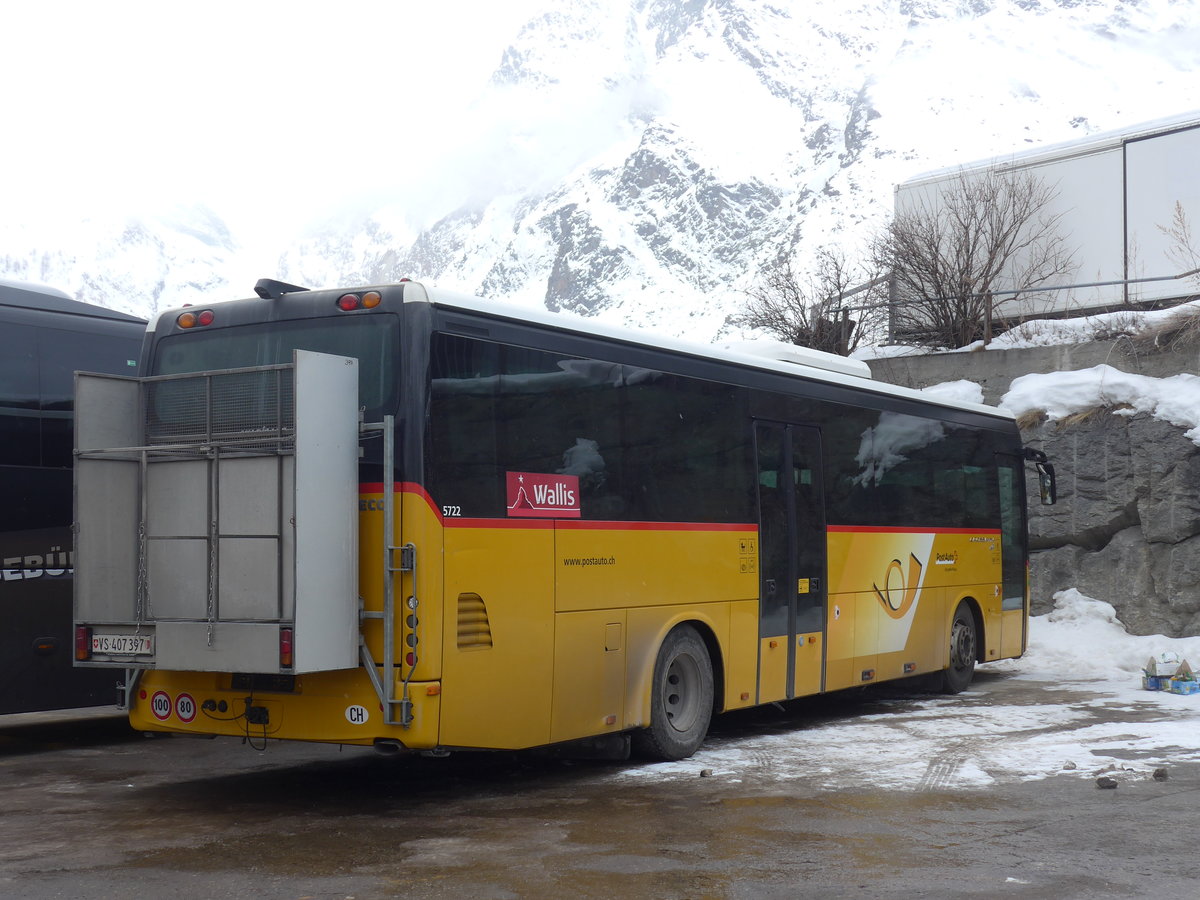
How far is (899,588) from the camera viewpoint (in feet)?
45.0

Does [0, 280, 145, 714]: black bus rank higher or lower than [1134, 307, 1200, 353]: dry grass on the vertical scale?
lower

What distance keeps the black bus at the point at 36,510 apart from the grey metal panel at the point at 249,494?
310 cm

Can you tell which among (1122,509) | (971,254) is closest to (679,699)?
(1122,509)

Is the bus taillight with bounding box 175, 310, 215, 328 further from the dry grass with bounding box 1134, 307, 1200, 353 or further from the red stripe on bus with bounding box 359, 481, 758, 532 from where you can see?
the dry grass with bounding box 1134, 307, 1200, 353

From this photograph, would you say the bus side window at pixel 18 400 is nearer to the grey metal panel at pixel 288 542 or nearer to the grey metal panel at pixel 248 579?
the grey metal panel at pixel 248 579

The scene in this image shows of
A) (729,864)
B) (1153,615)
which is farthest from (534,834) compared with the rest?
(1153,615)

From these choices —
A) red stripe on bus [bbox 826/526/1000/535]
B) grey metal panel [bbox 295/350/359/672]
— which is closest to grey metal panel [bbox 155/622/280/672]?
grey metal panel [bbox 295/350/359/672]

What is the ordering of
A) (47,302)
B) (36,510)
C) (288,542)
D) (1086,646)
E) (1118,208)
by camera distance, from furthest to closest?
1. (1118,208)
2. (1086,646)
3. (47,302)
4. (36,510)
5. (288,542)

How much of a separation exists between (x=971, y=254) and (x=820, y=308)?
2.90m

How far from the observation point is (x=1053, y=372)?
20.0 metres

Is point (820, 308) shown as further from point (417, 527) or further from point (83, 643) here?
point (83, 643)

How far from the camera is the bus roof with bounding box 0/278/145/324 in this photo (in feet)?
37.7

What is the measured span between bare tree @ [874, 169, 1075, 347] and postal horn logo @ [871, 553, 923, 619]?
28.0 ft

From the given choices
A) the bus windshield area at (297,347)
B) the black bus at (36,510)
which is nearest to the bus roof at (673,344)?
the bus windshield area at (297,347)
